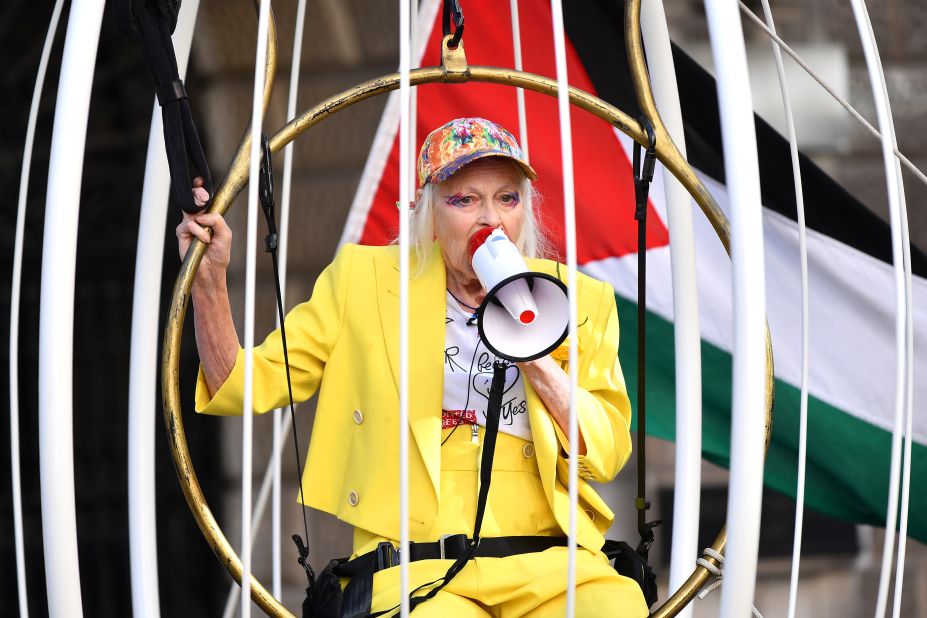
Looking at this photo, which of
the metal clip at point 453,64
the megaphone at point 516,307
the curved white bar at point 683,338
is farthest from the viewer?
the curved white bar at point 683,338

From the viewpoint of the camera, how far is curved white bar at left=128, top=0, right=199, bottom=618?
216 centimetres

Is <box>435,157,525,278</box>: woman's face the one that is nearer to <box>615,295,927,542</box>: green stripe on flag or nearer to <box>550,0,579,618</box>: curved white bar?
<box>550,0,579,618</box>: curved white bar

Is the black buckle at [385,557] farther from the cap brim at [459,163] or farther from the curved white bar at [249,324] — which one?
the cap brim at [459,163]

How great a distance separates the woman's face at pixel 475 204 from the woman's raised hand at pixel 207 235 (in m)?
0.43

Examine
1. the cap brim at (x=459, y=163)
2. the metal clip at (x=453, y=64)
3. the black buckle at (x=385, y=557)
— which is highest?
the metal clip at (x=453, y=64)

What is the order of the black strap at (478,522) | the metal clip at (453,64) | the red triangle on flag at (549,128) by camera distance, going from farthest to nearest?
the red triangle on flag at (549,128), the metal clip at (453,64), the black strap at (478,522)

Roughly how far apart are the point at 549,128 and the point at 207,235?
67.2 inches

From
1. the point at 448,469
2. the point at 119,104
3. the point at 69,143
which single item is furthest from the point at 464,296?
the point at 119,104

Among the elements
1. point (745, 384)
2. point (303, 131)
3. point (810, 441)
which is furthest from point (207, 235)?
point (810, 441)

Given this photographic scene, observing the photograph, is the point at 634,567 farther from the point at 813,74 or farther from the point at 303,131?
the point at 813,74

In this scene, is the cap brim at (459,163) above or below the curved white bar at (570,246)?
above

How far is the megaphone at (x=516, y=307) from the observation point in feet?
6.38

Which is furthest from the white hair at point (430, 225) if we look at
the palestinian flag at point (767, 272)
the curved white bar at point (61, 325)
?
the palestinian flag at point (767, 272)

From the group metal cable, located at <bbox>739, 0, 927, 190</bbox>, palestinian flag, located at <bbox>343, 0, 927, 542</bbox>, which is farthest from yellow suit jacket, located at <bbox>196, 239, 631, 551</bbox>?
palestinian flag, located at <bbox>343, 0, 927, 542</bbox>
